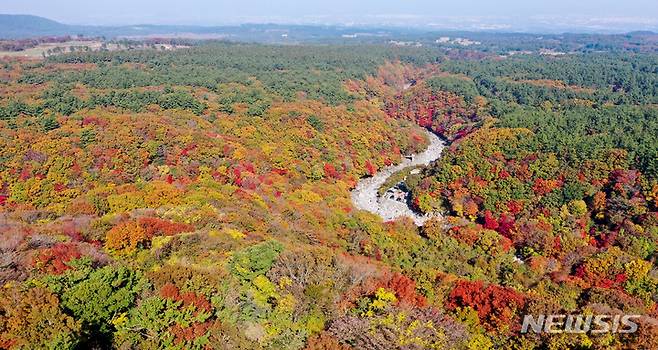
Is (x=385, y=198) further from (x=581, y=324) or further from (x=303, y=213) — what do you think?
(x=581, y=324)

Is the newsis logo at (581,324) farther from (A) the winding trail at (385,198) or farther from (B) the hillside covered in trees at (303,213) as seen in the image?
(A) the winding trail at (385,198)

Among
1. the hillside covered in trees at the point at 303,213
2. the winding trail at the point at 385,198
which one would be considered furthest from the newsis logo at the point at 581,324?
the winding trail at the point at 385,198

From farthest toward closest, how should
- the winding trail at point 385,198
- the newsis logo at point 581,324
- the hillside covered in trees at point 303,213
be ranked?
the winding trail at point 385,198, the newsis logo at point 581,324, the hillside covered in trees at point 303,213

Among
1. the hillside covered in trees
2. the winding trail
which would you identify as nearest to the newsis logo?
the hillside covered in trees

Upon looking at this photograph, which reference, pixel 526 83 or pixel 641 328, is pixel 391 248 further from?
pixel 526 83

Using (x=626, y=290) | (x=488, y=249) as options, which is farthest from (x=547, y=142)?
(x=626, y=290)
